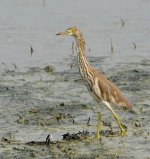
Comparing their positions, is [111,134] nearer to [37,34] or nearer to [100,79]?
[100,79]

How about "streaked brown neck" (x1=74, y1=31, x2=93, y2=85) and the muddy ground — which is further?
"streaked brown neck" (x1=74, y1=31, x2=93, y2=85)

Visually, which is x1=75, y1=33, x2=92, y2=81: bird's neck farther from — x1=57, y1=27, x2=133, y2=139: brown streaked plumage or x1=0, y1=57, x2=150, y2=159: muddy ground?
x1=0, y1=57, x2=150, y2=159: muddy ground

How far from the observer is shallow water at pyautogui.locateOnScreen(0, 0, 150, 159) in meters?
9.05

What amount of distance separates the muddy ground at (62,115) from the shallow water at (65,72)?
0.04ft

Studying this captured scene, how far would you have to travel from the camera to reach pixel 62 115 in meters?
9.99

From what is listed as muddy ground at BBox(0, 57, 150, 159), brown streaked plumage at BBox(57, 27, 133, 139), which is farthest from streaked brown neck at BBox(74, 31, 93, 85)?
muddy ground at BBox(0, 57, 150, 159)

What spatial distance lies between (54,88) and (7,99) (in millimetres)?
883

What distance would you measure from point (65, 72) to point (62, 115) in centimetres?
233

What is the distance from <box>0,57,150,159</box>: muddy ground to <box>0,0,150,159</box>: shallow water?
0.04 ft

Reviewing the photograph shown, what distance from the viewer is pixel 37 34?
47.9 ft

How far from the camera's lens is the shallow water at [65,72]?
9.05 m

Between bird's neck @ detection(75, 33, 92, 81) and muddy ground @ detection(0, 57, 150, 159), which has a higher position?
bird's neck @ detection(75, 33, 92, 81)

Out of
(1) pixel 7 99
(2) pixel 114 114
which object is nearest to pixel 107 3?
(1) pixel 7 99

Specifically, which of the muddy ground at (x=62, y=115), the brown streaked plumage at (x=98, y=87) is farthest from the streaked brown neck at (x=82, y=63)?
the muddy ground at (x=62, y=115)
